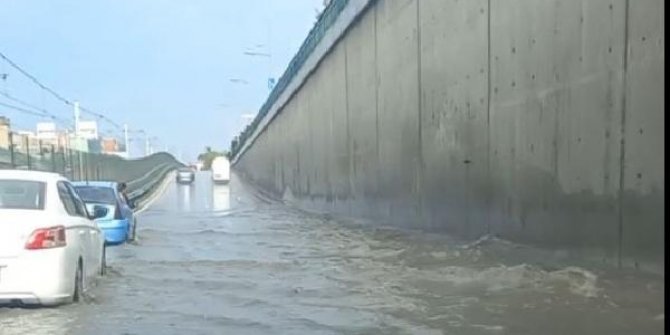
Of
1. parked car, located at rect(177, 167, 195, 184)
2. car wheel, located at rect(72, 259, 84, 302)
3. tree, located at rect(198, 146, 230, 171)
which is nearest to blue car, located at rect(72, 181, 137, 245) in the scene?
car wheel, located at rect(72, 259, 84, 302)

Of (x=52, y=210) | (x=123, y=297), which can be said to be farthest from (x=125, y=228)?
(x=52, y=210)

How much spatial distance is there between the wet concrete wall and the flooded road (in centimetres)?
51

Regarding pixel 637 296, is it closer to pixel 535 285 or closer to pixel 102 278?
pixel 535 285

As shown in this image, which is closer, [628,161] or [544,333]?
[544,333]

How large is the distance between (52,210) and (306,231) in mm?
15504

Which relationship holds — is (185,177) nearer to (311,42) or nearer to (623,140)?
(311,42)

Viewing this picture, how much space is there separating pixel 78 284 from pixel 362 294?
131 inches

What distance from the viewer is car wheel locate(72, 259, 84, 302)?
30.9 feet

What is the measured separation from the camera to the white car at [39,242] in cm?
855

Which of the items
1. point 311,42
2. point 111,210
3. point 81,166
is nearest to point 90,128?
point 81,166

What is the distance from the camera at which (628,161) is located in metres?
9.88

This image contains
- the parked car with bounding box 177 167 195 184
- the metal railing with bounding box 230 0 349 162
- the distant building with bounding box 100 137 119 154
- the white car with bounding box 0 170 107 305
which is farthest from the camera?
the distant building with bounding box 100 137 119 154

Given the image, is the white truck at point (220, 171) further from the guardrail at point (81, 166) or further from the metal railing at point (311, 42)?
the metal railing at point (311, 42)

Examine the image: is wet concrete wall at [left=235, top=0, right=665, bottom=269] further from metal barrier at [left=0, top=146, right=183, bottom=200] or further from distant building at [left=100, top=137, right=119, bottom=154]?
distant building at [left=100, top=137, right=119, bottom=154]
